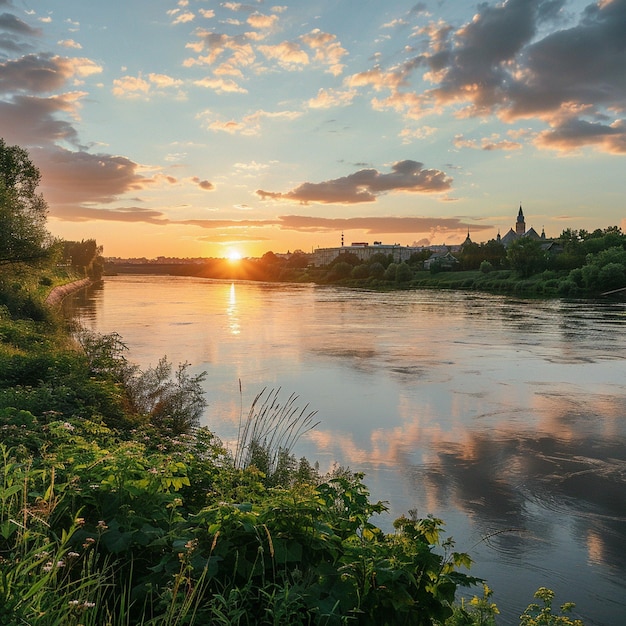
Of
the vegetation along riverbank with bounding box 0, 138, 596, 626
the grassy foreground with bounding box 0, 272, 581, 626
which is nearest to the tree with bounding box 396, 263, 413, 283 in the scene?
the vegetation along riverbank with bounding box 0, 138, 596, 626

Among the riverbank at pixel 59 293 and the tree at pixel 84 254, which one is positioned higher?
the tree at pixel 84 254

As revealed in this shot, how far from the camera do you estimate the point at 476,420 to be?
54.2 ft

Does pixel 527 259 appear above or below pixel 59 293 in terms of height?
above

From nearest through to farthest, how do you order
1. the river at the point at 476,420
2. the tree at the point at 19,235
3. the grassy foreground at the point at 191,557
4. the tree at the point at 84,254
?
the grassy foreground at the point at 191,557 < the river at the point at 476,420 < the tree at the point at 19,235 < the tree at the point at 84,254

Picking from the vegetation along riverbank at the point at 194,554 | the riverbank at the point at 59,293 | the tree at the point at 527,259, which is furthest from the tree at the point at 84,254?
the vegetation along riverbank at the point at 194,554

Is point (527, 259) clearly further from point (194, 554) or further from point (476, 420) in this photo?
point (194, 554)

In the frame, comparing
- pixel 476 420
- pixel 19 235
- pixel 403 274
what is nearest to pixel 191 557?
pixel 476 420

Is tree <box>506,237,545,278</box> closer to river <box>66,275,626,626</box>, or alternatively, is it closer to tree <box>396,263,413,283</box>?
tree <box>396,263,413,283</box>

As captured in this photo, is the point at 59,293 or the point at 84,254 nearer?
the point at 59,293

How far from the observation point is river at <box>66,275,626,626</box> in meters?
8.93

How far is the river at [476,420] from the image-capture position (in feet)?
29.3

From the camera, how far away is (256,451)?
1055cm

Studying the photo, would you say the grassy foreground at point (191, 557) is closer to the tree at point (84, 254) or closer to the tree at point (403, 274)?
the tree at point (403, 274)

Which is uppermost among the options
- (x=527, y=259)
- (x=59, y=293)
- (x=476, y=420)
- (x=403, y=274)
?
(x=527, y=259)
